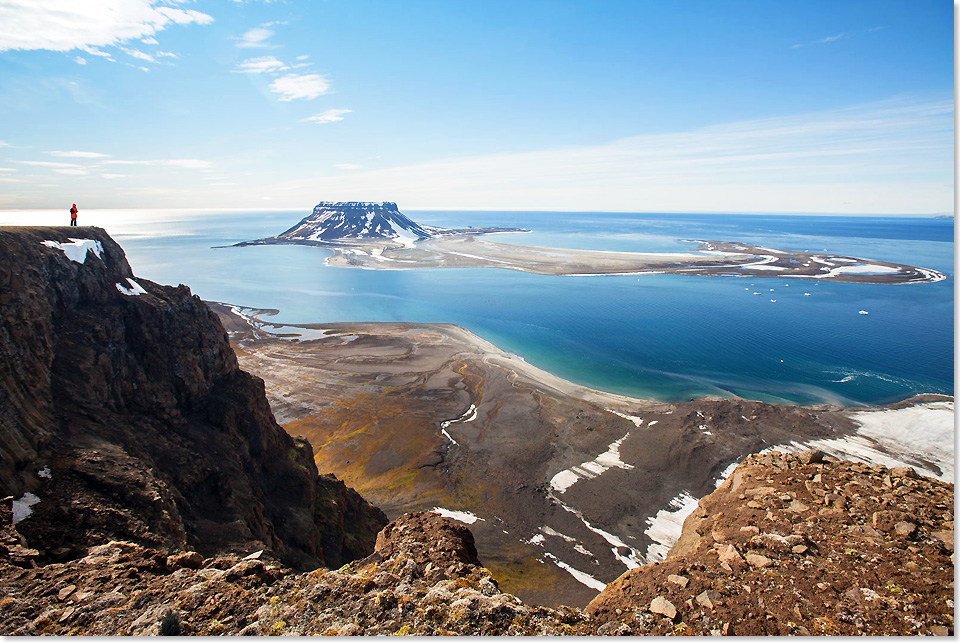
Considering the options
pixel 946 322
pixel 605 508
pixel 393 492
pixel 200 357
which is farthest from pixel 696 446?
pixel 946 322

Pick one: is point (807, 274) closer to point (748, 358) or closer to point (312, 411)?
point (748, 358)

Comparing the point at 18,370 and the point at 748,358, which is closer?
the point at 18,370

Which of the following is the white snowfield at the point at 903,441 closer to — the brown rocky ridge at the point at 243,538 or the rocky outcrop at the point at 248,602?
the brown rocky ridge at the point at 243,538

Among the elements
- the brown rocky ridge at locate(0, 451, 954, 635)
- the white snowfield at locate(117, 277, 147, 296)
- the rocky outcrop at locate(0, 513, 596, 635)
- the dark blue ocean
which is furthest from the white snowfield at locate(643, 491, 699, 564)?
the white snowfield at locate(117, 277, 147, 296)

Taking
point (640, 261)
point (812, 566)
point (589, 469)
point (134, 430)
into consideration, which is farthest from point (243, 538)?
point (640, 261)

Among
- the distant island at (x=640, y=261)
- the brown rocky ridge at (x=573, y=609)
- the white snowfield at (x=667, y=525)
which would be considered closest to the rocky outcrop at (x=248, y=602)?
the brown rocky ridge at (x=573, y=609)

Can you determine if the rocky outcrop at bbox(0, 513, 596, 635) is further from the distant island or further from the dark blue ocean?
the distant island

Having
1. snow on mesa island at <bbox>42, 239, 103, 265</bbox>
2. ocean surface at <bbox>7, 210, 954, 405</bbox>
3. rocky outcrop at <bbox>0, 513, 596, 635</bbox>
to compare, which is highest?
snow on mesa island at <bbox>42, 239, 103, 265</bbox>
